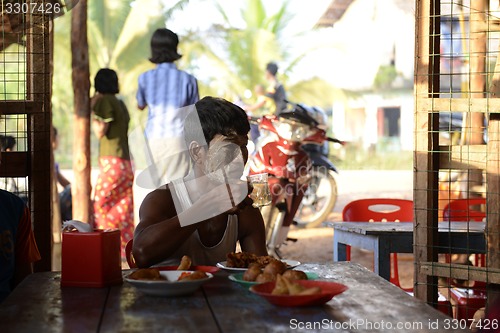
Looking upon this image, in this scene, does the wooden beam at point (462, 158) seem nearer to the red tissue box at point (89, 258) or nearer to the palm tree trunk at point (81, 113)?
the red tissue box at point (89, 258)

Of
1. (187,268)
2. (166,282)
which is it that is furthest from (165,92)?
(166,282)

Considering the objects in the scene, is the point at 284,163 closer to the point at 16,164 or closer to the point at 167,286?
the point at 16,164

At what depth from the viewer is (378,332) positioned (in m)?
1.84

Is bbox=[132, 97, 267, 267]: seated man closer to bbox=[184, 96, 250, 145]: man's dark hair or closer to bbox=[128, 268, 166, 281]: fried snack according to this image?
bbox=[184, 96, 250, 145]: man's dark hair

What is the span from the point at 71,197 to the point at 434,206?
502cm

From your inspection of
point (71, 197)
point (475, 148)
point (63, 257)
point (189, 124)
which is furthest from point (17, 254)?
point (71, 197)

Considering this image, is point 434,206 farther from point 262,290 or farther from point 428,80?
point 262,290

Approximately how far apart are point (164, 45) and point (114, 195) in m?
1.48

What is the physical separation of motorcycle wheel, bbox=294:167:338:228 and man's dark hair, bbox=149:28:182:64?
10.6ft

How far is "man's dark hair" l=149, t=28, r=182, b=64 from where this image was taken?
6.25 metres

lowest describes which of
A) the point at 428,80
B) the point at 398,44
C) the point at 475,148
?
the point at 475,148

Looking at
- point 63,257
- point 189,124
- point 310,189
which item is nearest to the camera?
A: point 63,257

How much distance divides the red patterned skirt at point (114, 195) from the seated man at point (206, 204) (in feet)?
13.0

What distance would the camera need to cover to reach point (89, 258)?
92.9 inches
